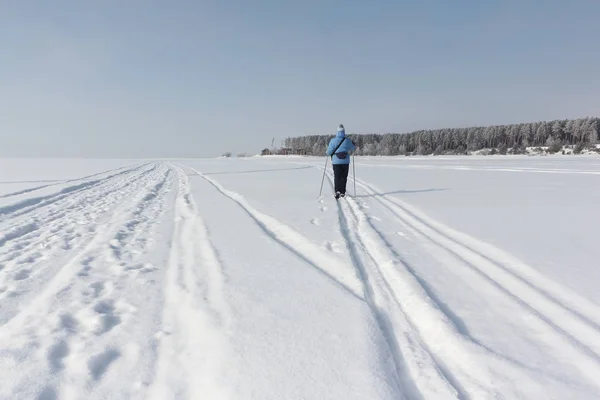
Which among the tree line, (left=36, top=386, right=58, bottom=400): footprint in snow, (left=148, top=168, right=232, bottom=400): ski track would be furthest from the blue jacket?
the tree line

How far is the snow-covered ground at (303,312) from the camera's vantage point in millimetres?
1896

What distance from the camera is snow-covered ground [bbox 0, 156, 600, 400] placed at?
190 cm

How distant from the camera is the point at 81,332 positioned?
2430 millimetres

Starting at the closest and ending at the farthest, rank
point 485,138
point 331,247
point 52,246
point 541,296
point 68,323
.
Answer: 1. point 68,323
2. point 541,296
3. point 331,247
4. point 52,246
5. point 485,138

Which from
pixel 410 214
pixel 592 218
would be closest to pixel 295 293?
pixel 410 214

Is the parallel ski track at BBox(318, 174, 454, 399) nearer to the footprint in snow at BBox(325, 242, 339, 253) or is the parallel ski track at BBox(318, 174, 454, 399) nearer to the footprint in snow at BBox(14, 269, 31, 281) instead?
the footprint in snow at BBox(325, 242, 339, 253)

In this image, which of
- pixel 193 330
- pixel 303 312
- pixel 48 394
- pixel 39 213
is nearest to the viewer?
pixel 48 394

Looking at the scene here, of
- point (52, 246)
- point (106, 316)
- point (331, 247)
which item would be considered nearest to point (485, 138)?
point (331, 247)

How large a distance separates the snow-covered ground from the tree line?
91.0m

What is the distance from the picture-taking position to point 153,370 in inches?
78.7

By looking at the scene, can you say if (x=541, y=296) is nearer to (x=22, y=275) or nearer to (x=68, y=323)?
(x=68, y=323)

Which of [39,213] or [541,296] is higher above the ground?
[39,213]

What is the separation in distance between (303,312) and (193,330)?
0.78 m

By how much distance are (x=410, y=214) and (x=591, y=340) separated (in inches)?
182
